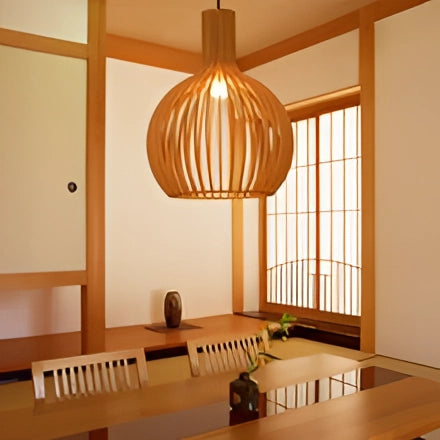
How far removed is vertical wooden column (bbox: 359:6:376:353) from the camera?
458cm

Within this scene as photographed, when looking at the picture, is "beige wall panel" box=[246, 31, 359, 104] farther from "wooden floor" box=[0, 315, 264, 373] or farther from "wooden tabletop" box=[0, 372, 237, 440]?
"wooden tabletop" box=[0, 372, 237, 440]

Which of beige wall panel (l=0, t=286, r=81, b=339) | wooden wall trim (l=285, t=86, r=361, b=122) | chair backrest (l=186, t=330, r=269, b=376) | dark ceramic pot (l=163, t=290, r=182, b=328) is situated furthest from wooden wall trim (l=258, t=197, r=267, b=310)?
chair backrest (l=186, t=330, r=269, b=376)

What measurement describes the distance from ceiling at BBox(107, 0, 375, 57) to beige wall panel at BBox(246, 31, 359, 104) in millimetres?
226

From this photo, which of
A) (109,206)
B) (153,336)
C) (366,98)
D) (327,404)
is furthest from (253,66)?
(327,404)

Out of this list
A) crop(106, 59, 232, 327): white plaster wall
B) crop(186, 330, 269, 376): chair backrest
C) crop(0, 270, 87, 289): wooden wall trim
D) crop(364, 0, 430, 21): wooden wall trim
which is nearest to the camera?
crop(186, 330, 269, 376): chair backrest

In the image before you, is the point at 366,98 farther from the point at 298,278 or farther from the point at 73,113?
the point at 73,113

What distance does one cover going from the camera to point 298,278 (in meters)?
5.76

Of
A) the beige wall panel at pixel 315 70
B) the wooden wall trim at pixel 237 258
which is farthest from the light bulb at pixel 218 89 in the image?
the wooden wall trim at pixel 237 258

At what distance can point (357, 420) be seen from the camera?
1749 mm

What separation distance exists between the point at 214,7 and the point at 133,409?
12.5 feet

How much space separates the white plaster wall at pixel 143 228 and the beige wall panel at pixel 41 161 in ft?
3.89

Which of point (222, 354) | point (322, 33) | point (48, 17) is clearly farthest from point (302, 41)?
point (222, 354)

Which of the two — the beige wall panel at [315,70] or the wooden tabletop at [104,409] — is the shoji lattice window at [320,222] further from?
the wooden tabletop at [104,409]

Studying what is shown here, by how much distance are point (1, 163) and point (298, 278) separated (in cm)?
314
